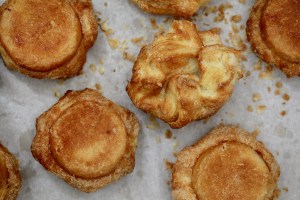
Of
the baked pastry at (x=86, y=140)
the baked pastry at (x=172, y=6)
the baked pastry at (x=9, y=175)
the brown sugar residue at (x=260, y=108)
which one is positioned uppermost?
the baked pastry at (x=172, y=6)

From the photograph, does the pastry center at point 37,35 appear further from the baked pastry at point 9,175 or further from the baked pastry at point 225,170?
the baked pastry at point 225,170

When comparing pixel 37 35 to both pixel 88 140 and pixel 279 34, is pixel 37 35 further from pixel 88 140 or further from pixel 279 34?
pixel 279 34

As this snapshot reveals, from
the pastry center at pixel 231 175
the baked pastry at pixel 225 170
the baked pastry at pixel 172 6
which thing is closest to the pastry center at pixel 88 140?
the baked pastry at pixel 225 170

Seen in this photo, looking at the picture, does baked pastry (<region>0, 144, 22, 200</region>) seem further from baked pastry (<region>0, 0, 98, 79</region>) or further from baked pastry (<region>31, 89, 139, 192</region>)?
baked pastry (<region>0, 0, 98, 79</region>)

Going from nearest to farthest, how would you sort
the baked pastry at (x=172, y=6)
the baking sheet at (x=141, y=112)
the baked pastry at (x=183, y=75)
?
1. the baked pastry at (x=183, y=75)
2. the baked pastry at (x=172, y=6)
3. the baking sheet at (x=141, y=112)

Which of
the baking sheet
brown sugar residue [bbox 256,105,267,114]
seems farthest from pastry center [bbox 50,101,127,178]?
brown sugar residue [bbox 256,105,267,114]

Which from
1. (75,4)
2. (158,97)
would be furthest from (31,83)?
(158,97)
